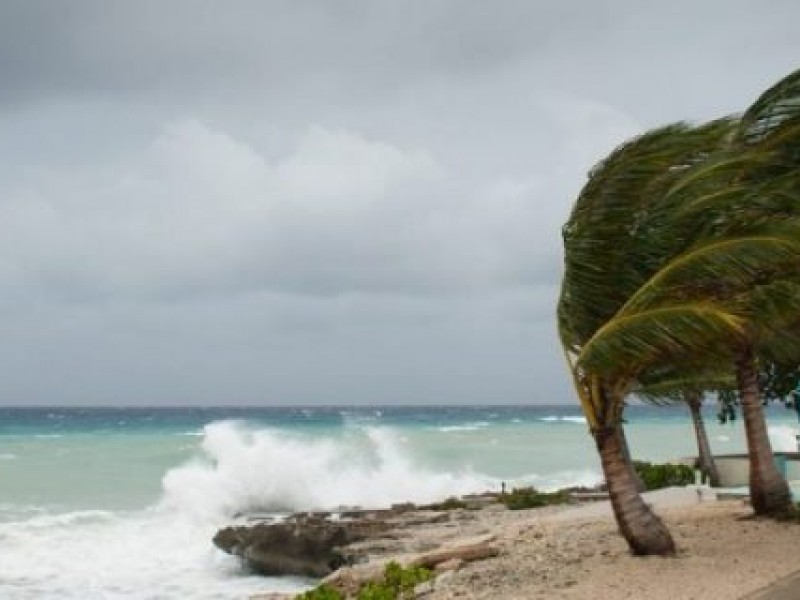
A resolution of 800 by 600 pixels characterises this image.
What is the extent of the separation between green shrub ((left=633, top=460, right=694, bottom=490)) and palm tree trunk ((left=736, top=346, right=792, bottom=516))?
10.1 meters

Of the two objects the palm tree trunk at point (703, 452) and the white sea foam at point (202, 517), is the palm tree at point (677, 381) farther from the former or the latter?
the white sea foam at point (202, 517)

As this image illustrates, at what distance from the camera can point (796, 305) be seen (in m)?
12.0

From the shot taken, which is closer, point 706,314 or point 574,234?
point 706,314

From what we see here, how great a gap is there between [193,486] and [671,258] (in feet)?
88.4

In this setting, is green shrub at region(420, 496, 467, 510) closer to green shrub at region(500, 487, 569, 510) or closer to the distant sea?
green shrub at region(500, 487, 569, 510)

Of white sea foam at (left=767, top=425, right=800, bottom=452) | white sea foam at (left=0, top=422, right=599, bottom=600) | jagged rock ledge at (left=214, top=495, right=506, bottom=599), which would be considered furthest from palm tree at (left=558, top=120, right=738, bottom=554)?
white sea foam at (left=767, top=425, right=800, bottom=452)

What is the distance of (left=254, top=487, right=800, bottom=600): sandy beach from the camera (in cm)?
1085

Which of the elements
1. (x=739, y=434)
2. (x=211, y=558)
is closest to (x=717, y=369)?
(x=211, y=558)

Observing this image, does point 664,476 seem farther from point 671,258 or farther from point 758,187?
point 758,187

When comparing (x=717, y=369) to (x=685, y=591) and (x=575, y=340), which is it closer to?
(x=575, y=340)

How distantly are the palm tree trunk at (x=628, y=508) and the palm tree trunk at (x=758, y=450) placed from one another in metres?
2.25

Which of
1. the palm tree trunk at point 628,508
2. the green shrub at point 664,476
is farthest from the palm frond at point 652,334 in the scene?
the green shrub at point 664,476

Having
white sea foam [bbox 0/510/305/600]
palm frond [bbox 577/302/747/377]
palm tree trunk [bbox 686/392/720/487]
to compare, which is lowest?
white sea foam [bbox 0/510/305/600]

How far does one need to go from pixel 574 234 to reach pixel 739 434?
7512cm
